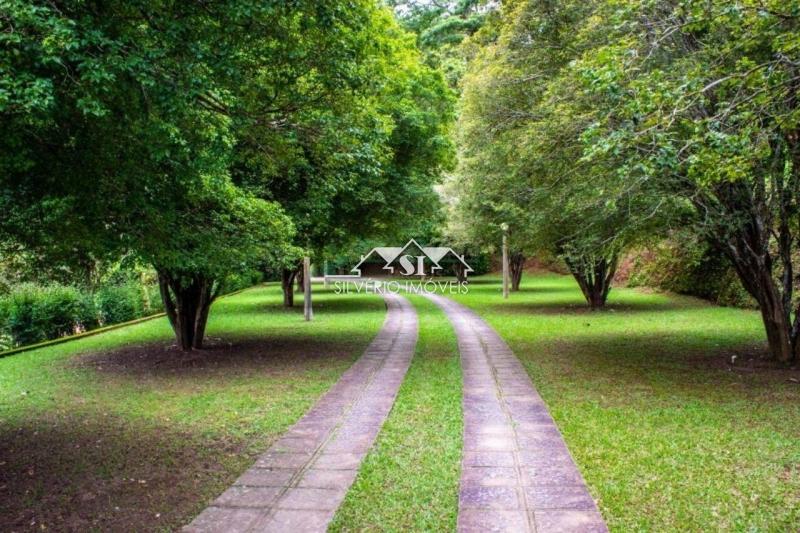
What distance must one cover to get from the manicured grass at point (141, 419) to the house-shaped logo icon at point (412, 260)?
2587 centimetres

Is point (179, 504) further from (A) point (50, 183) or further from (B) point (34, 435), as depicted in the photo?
(B) point (34, 435)

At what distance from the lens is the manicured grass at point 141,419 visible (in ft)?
14.4

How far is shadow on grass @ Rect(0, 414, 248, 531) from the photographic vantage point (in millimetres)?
4094

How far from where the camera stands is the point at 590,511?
156 inches

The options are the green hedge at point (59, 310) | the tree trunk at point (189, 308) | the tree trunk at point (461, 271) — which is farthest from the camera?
the tree trunk at point (461, 271)

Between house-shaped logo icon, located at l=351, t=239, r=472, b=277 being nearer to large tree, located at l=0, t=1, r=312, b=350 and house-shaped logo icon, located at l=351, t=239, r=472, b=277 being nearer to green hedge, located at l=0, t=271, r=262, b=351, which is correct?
green hedge, located at l=0, t=271, r=262, b=351

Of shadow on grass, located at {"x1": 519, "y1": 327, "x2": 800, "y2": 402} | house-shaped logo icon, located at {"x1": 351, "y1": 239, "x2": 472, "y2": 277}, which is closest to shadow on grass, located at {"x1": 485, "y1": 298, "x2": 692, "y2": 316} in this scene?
shadow on grass, located at {"x1": 519, "y1": 327, "x2": 800, "y2": 402}

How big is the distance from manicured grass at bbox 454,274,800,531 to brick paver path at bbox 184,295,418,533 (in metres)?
1.92

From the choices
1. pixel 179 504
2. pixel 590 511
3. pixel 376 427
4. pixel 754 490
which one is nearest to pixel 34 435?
pixel 179 504

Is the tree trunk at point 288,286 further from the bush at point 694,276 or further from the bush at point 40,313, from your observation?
the bush at point 694,276

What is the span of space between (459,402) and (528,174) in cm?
499

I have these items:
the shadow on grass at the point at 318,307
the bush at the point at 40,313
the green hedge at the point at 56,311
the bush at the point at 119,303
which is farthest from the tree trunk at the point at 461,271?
the bush at the point at 40,313

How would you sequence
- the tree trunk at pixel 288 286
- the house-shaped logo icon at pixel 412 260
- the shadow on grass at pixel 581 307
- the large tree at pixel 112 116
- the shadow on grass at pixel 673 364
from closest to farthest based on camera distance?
the large tree at pixel 112 116, the shadow on grass at pixel 673 364, the shadow on grass at pixel 581 307, the tree trunk at pixel 288 286, the house-shaped logo icon at pixel 412 260

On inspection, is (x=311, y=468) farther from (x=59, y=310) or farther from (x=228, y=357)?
(x=59, y=310)
